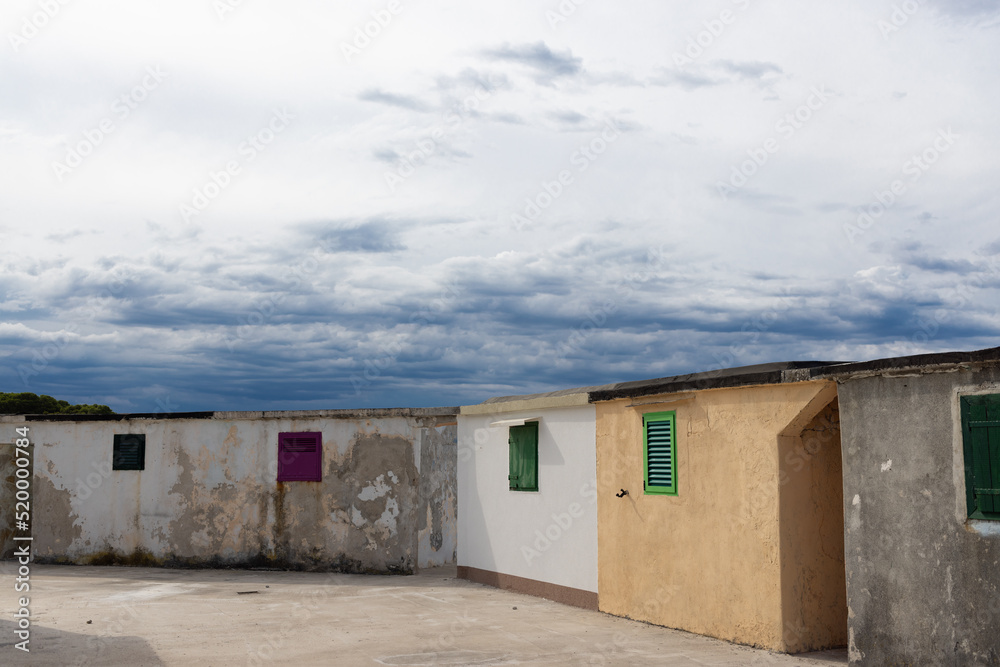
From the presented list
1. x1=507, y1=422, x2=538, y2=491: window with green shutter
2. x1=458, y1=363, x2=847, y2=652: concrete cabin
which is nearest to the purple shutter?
x1=507, y1=422, x2=538, y2=491: window with green shutter

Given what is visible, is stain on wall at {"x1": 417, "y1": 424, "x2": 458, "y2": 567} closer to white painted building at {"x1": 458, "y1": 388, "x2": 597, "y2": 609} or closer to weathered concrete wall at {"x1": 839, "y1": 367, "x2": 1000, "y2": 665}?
white painted building at {"x1": 458, "y1": 388, "x2": 597, "y2": 609}

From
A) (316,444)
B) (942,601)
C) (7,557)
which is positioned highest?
(316,444)

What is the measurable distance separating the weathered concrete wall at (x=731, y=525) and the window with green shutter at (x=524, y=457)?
2.07 metres

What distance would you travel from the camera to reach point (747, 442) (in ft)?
28.0

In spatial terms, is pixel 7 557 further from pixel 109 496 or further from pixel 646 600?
pixel 646 600

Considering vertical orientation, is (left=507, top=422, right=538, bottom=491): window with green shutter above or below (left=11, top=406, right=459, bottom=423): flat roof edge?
below

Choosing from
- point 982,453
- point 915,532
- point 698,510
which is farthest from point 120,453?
point 982,453

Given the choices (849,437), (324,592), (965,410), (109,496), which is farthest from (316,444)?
(965,410)

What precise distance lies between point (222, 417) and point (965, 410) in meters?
12.4

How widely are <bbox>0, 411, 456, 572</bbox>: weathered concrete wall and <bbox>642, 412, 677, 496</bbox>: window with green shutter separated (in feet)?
17.5

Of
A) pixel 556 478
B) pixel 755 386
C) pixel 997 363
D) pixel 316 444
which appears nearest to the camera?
pixel 997 363

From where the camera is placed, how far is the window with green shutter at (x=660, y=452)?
9.55 meters

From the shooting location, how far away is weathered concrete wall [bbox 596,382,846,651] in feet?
26.7

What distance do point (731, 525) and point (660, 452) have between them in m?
1.34
